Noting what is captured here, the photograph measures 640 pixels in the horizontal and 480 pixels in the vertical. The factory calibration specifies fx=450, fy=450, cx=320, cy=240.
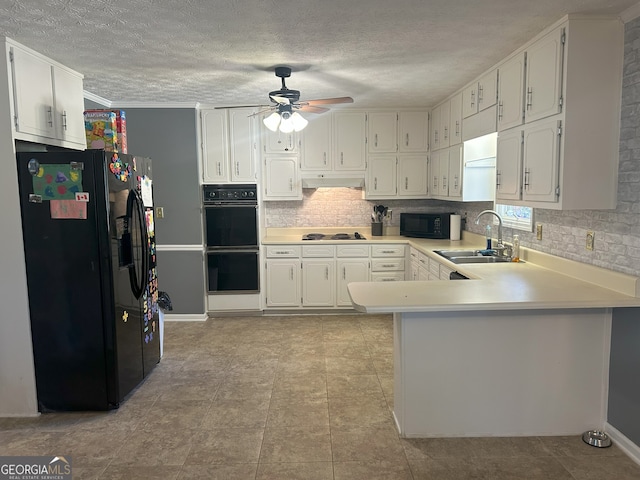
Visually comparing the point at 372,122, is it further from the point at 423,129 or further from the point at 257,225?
the point at 257,225

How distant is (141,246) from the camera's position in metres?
3.40

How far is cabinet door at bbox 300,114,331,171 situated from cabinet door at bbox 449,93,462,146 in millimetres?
1427

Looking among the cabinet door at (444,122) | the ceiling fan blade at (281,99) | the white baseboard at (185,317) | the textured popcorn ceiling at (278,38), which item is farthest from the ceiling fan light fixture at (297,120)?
the white baseboard at (185,317)

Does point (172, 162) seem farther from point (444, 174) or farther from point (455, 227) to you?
point (455, 227)

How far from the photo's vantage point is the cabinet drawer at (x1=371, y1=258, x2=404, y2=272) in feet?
17.0

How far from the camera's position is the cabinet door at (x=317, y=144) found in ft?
17.3

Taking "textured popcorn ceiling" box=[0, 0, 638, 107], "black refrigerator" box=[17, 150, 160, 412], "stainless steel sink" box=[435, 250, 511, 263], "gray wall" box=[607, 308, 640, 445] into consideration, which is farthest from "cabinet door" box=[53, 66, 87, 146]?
"gray wall" box=[607, 308, 640, 445]

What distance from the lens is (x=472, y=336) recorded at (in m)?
2.64

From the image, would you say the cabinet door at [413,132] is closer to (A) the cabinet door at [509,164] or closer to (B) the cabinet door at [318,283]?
(B) the cabinet door at [318,283]

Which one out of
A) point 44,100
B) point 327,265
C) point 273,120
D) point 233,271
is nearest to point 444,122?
point 327,265

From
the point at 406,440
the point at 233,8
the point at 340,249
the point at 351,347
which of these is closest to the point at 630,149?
the point at 406,440

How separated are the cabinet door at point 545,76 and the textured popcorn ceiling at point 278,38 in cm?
10

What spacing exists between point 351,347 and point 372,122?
264 centimetres

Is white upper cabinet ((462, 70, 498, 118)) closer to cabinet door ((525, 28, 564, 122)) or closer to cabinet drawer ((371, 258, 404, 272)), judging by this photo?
cabinet door ((525, 28, 564, 122))
